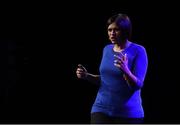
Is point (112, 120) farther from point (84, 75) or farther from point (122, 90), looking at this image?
point (84, 75)

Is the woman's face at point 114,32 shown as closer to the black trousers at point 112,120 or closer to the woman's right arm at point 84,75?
the woman's right arm at point 84,75

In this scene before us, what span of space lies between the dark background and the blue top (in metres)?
1.80

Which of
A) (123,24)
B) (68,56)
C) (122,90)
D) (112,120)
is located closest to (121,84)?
(122,90)

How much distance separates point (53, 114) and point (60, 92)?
0.83 ft

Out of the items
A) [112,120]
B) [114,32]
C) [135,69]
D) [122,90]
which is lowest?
[112,120]

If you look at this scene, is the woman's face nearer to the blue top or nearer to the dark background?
the blue top

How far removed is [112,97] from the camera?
2.33 meters

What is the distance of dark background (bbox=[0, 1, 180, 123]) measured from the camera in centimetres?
411

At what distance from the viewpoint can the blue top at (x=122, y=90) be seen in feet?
7.59

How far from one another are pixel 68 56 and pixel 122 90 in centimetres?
213

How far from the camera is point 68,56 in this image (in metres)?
4.39

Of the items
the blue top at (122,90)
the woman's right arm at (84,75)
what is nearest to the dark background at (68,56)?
the woman's right arm at (84,75)

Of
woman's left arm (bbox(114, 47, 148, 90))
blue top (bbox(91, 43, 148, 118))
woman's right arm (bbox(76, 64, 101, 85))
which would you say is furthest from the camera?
woman's right arm (bbox(76, 64, 101, 85))

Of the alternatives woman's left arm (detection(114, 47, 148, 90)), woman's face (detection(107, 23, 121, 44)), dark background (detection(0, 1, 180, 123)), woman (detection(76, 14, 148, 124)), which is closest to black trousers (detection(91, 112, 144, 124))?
woman (detection(76, 14, 148, 124))
